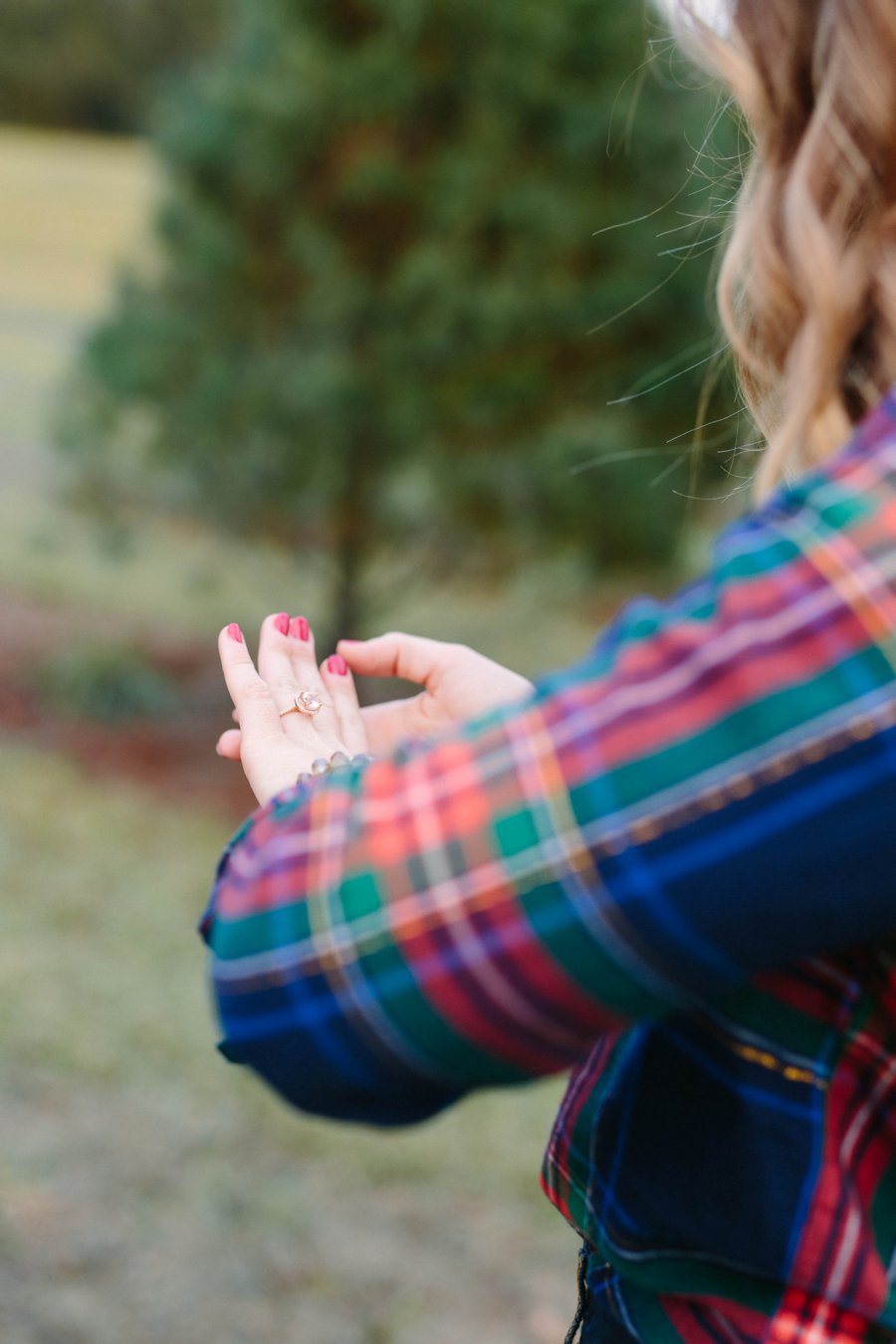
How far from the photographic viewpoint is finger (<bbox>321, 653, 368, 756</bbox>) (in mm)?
1018

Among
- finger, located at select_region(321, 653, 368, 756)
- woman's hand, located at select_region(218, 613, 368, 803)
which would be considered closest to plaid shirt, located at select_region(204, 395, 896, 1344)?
woman's hand, located at select_region(218, 613, 368, 803)

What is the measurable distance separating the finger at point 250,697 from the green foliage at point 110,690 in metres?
6.25

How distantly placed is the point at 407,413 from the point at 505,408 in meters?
0.41

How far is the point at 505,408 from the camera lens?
556cm

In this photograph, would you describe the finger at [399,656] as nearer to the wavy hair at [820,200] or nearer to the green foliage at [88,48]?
the wavy hair at [820,200]

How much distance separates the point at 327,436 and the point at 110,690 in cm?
Result: 229

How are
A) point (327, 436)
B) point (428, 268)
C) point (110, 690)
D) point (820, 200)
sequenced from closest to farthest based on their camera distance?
1. point (820, 200)
2. point (428, 268)
3. point (327, 436)
4. point (110, 690)

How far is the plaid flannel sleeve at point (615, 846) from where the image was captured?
601mm

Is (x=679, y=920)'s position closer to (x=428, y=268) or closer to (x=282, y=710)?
(x=282, y=710)

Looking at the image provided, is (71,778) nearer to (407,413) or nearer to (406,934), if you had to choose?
(407,413)

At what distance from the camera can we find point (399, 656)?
1.13 metres

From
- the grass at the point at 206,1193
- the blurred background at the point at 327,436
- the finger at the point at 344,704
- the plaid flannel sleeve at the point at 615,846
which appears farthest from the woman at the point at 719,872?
the blurred background at the point at 327,436

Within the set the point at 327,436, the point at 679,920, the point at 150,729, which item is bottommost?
the point at 679,920

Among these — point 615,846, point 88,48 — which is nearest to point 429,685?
point 615,846
